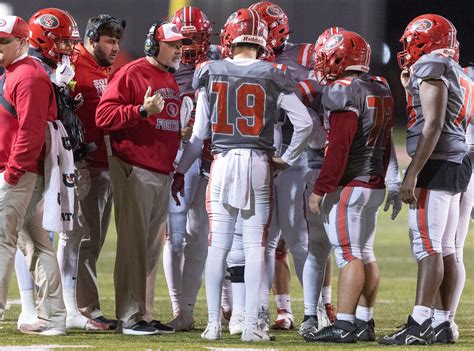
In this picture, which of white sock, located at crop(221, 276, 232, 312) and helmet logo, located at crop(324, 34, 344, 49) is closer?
helmet logo, located at crop(324, 34, 344, 49)

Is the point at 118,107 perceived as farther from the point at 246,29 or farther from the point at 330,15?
the point at 330,15

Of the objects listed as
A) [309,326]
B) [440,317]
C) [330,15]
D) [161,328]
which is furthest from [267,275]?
[330,15]

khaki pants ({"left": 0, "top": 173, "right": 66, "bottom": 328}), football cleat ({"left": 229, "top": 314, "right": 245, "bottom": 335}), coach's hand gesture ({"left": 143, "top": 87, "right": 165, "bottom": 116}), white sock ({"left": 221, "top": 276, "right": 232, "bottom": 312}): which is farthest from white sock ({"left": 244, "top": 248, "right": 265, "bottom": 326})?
white sock ({"left": 221, "top": 276, "right": 232, "bottom": 312})

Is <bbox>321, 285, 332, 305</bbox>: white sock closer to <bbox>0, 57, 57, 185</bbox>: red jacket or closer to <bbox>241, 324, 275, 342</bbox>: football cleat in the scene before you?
<bbox>241, 324, 275, 342</bbox>: football cleat

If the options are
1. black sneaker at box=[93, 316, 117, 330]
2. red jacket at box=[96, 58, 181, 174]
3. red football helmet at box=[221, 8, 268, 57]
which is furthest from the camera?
black sneaker at box=[93, 316, 117, 330]

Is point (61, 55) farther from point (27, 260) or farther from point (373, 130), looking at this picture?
point (373, 130)

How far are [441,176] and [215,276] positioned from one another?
1171 mm

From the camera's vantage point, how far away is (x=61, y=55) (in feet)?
20.9

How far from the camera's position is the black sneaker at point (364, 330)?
5.98 m

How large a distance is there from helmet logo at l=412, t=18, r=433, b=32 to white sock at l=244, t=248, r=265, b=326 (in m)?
1.30

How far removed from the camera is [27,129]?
225 inches

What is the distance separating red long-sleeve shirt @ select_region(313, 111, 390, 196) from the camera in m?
5.81

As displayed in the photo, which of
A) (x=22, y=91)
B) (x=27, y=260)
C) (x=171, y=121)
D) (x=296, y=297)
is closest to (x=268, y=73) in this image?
(x=171, y=121)

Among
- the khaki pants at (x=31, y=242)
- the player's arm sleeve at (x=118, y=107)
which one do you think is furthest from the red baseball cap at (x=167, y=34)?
the khaki pants at (x=31, y=242)
